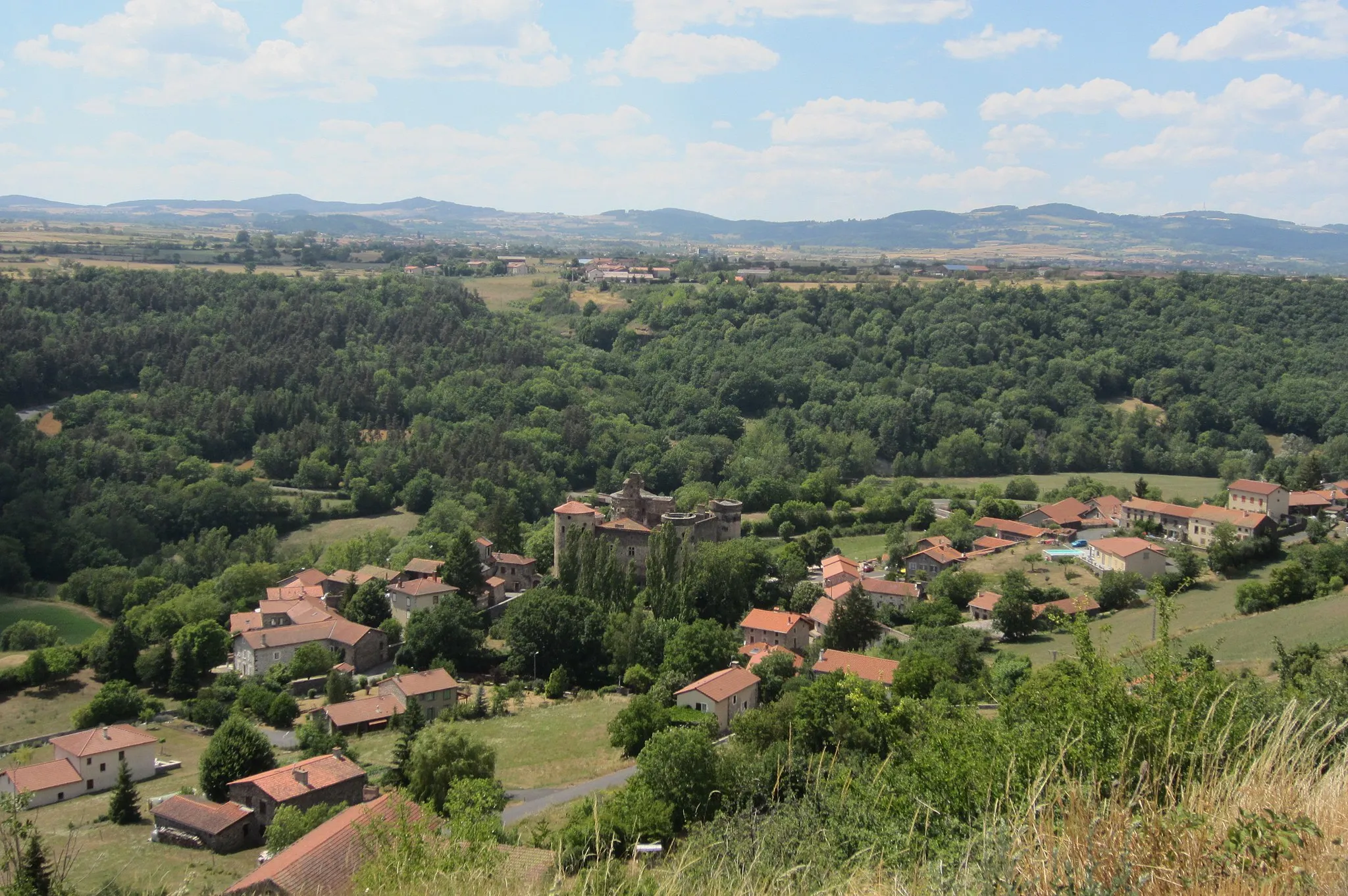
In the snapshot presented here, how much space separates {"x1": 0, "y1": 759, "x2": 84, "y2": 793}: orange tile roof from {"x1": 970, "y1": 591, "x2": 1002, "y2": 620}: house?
2453 centimetres

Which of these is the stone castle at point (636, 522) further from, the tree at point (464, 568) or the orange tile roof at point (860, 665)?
the orange tile roof at point (860, 665)

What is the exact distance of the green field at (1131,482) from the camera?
50.5 meters

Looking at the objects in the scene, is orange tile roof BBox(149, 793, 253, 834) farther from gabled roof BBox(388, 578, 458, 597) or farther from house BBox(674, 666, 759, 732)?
gabled roof BBox(388, 578, 458, 597)

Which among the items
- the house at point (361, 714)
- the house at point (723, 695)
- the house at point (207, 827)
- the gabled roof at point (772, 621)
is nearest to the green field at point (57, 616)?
the house at point (361, 714)

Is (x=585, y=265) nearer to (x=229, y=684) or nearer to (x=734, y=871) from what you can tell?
(x=229, y=684)

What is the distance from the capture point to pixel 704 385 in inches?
2707

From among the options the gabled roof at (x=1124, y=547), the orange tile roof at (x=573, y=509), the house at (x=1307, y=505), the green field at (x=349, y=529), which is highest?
the orange tile roof at (x=573, y=509)

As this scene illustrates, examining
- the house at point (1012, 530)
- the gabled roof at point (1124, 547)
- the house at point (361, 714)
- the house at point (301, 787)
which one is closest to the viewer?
the house at point (301, 787)

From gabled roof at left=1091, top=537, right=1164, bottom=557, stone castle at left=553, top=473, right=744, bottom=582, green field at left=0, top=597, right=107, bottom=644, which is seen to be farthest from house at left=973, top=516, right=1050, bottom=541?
green field at left=0, top=597, right=107, bottom=644

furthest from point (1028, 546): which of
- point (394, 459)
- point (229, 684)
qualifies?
point (394, 459)

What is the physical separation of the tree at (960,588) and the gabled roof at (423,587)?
15723 millimetres

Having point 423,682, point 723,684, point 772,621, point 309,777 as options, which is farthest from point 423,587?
point 309,777

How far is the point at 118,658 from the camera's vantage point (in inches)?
1203

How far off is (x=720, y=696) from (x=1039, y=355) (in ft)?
176
